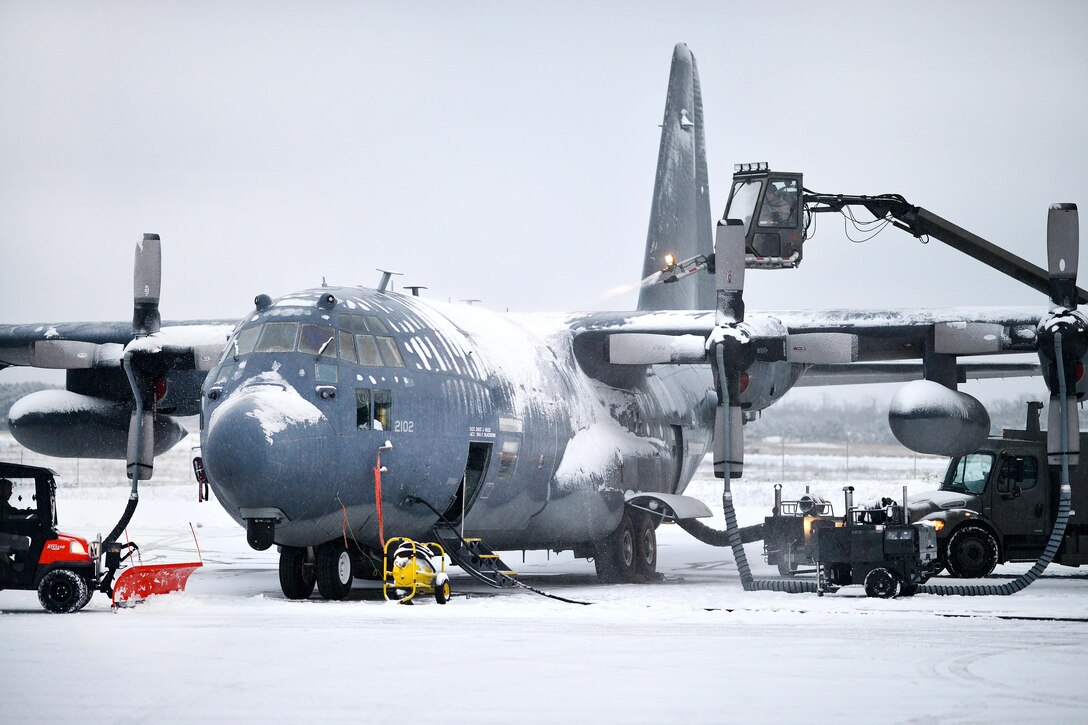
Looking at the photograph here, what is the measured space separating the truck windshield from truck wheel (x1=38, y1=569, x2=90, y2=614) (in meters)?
12.0

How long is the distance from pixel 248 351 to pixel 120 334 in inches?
286

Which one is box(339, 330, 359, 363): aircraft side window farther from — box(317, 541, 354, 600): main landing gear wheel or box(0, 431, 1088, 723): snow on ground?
box(0, 431, 1088, 723): snow on ground

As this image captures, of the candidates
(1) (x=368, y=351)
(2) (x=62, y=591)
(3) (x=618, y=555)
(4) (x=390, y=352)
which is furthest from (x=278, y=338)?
(3) (x=618, y=555)

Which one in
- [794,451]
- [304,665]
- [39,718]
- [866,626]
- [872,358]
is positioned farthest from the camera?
[794,451]

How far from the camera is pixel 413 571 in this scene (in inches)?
547

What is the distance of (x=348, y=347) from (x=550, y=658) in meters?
5.49

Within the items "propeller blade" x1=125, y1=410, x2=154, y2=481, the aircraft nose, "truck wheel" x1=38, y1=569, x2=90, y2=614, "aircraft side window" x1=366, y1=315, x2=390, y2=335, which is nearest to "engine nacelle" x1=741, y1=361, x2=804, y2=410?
"aircraft side window" x1=366, y1=315, x2=390, y2=335

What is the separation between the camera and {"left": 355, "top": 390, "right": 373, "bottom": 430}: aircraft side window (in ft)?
45.9

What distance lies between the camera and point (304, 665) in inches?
363

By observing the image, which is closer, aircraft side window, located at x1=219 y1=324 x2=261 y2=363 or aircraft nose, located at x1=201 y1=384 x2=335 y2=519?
aircraft nose, located at x1=201 y1=384 x2=335 y2=519

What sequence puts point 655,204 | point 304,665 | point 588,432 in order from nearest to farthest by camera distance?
point 304,665 < point 588,432 < point 655,204

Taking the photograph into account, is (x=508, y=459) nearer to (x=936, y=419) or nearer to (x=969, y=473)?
(x=936, y=419)

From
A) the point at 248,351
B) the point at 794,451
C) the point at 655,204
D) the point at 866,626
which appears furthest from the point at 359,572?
the point at 794,451

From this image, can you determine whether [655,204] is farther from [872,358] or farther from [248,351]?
[248,351]
